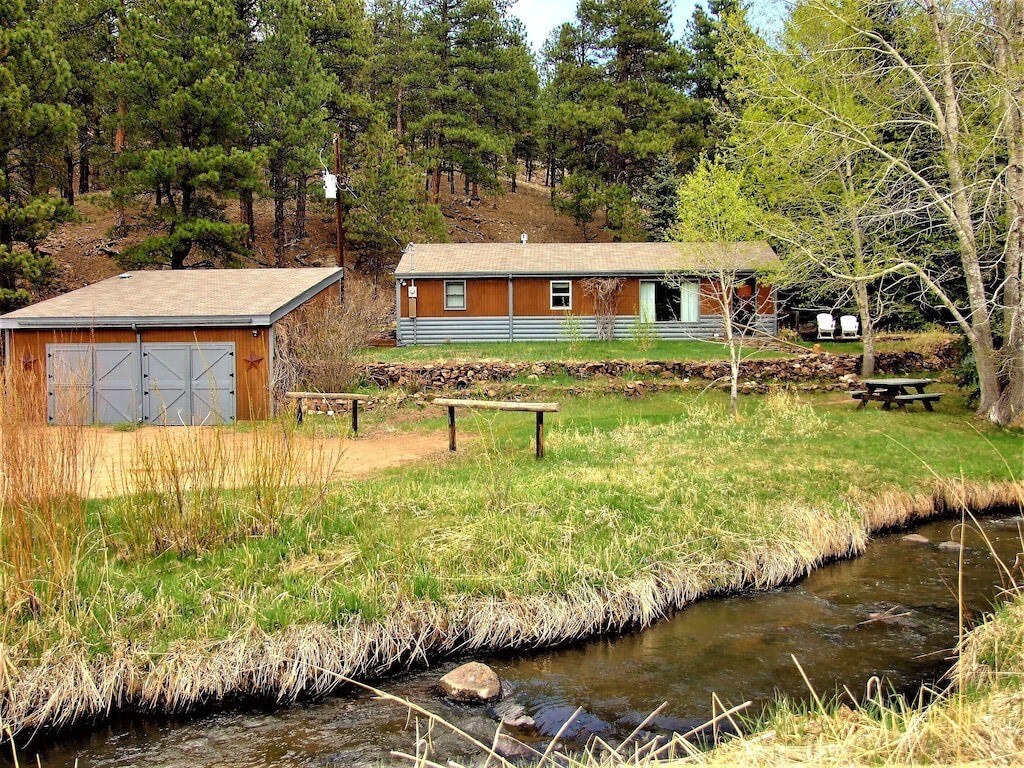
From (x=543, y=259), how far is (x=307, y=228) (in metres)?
17.4

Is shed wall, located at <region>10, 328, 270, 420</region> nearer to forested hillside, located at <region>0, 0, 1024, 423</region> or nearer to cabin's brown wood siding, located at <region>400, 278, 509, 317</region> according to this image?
forested hillside, located at <region>0, 0, 1024, 423</region>

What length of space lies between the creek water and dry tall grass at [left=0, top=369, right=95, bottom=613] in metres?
1.15

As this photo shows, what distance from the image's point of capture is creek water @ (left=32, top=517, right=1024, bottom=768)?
5105mm

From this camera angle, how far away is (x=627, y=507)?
872 cm

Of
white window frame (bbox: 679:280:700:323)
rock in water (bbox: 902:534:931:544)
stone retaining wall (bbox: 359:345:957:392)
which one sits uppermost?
white window frame (bbox: 679:280:700:323)

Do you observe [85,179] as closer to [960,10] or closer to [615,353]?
[615,353]

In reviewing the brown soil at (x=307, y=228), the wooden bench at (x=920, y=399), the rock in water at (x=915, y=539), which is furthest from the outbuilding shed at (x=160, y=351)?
the wooden bench at (x=920, y=399)

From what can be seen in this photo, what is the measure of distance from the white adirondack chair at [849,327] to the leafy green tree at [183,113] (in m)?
20.2

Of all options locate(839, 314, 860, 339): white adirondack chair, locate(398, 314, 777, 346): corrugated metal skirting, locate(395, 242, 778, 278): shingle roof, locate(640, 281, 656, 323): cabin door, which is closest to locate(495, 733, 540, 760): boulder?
locate(395, 242, 778, 278): shingle roof

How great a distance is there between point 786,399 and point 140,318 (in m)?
13.7

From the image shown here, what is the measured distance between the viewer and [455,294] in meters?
24.9

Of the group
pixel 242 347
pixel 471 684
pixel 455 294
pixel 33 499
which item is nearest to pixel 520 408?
pixel 471 684

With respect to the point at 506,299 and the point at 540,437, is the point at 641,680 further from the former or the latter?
the point at 506,299

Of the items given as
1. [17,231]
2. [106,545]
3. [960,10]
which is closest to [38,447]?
[106,545]
